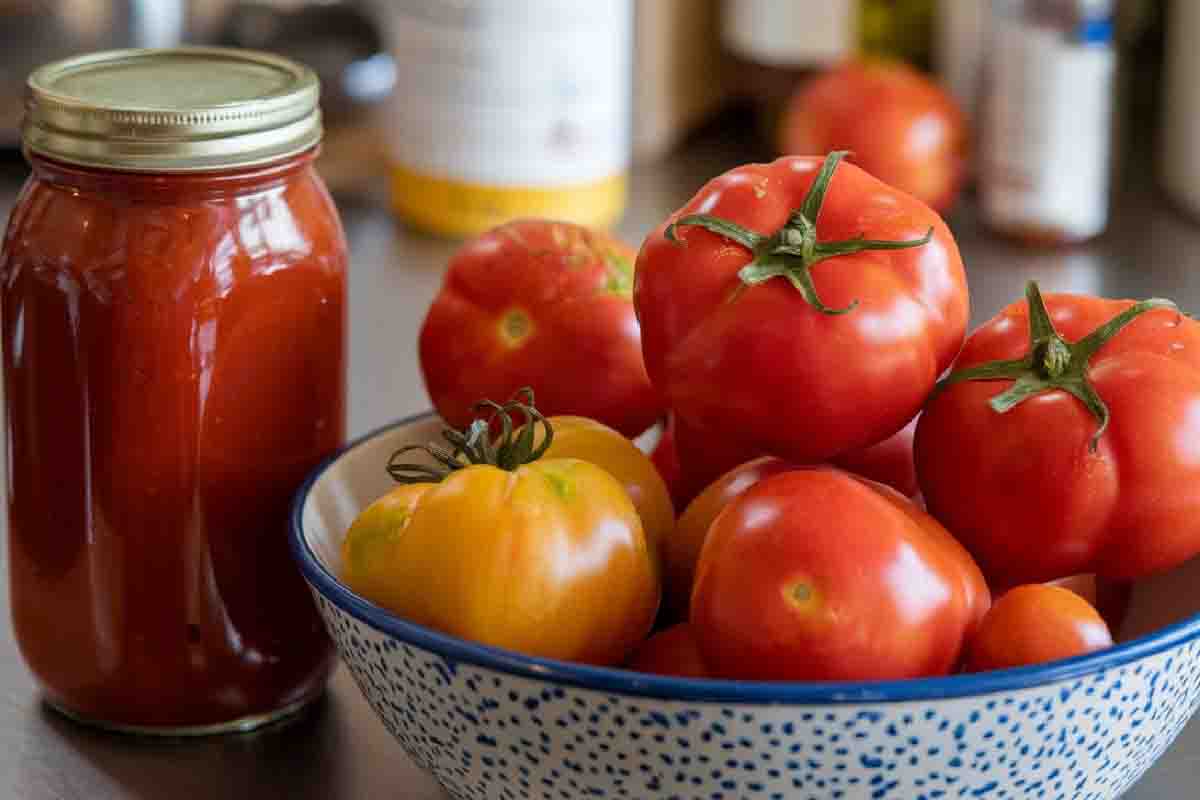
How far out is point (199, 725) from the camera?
2.14ft

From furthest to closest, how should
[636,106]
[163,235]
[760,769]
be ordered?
[636,106], [163,235], [760,769]

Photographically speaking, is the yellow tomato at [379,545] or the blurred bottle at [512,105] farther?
the blurred bottle at [512,105]

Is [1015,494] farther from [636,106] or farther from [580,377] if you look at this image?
[636,106]

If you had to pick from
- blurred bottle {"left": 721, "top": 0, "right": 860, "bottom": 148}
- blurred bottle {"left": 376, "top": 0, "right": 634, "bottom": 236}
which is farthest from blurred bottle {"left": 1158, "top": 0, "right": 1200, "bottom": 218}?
blurred bottle {"left": 376, "top": 0, "right": 634, "bottom": 236}

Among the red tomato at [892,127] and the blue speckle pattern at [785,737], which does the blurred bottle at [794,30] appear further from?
the blue speckle pattern at [785,737]

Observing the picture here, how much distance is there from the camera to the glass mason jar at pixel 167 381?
0.59 meters

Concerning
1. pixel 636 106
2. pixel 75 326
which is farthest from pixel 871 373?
pixel 636 106

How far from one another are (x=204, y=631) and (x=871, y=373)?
263 mm

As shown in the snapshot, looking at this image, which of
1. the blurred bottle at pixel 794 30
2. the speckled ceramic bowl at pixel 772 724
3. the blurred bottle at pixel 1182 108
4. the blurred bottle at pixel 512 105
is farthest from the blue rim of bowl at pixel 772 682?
the blurred bottle at pixel 794 30

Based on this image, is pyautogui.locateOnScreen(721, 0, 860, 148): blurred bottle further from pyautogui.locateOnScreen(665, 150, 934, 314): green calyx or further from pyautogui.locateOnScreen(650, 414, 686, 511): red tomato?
pyautogui.locateOnScreen(665, 150, 934, 314): green calyx

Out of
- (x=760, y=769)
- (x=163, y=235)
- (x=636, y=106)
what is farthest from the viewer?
(x=636, y=106)

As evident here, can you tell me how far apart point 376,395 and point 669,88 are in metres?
0.61

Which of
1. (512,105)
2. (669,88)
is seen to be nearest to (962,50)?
(669,88)

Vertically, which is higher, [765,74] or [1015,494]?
[1015,494]
